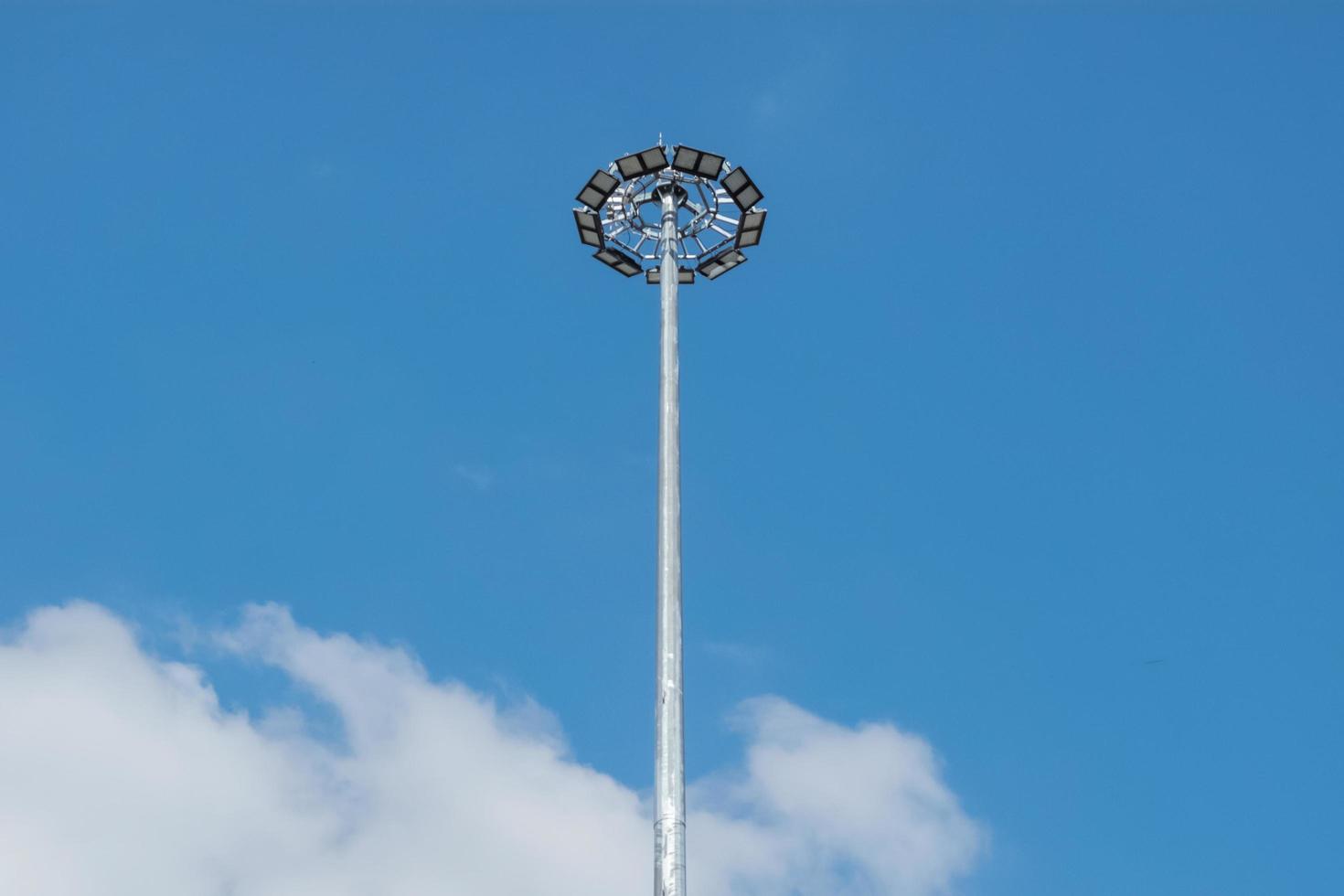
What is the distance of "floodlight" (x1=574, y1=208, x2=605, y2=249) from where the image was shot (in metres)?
25.6

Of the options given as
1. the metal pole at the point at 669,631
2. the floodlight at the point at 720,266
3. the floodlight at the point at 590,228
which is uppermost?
the floodlight at the point at 590,228

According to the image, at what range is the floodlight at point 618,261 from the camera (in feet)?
85.9

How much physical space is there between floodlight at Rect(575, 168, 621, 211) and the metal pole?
141cm

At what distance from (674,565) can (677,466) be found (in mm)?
1554

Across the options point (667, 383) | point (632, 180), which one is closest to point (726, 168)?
point (632, 180)

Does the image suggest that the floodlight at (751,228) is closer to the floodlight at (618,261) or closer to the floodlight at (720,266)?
the floodlight at (720,266)

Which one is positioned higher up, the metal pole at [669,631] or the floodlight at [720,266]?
the floodlight at [720,266]

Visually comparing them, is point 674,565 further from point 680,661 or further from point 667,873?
point 667,873

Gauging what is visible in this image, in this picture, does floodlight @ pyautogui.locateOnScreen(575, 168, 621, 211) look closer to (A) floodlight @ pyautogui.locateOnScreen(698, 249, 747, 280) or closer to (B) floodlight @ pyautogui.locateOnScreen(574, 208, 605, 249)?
(B) floodlight @ pyautogui.locateOnScreen(574, 208, 605, 249)

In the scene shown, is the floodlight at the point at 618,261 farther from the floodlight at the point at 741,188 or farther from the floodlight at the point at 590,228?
the floodlight at the point at 741,188

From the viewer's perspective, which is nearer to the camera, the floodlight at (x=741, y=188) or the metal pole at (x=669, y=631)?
the metal pole at (x=669, y=631)

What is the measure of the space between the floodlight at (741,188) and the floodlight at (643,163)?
3.29ft

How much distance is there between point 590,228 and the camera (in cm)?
2581

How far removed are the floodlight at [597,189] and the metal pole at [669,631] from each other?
4.63 ft
